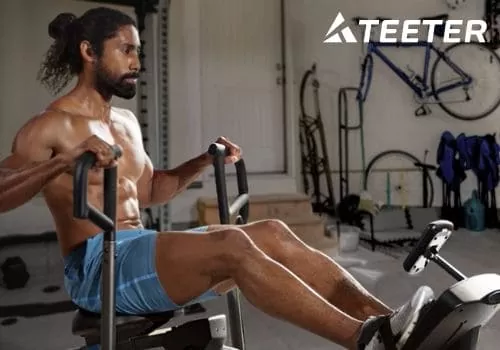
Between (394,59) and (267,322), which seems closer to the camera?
(267,322)

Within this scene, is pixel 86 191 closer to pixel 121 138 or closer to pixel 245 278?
pixel 245 278

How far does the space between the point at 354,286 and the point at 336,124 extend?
4.49 m

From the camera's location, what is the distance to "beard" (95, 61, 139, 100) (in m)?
1.82

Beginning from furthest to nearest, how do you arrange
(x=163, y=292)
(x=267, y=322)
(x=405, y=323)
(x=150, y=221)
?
(x=150, y=221) < (x=267, y=322) < (x=163, y=292) < (x=405, y=323)

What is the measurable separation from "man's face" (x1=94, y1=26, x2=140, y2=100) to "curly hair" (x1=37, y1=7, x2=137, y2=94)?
0.08 ft

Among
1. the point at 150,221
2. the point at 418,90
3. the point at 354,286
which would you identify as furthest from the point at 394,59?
the point at 354,286

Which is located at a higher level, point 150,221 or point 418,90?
point 418,90

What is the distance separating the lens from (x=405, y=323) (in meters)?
1.28

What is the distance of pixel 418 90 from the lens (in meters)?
5.98

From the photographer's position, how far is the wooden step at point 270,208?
4438mm

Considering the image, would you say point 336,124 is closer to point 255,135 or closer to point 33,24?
point 255,135

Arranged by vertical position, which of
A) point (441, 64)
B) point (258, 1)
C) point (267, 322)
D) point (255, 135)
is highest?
point (258, 1)

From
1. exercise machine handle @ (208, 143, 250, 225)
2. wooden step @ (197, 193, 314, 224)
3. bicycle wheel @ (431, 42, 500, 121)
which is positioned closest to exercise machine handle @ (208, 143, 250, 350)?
exercise machine handle @ (208, 143, 250, 225)

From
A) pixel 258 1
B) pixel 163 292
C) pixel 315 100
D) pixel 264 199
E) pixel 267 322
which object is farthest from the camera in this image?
pixel 315 100
